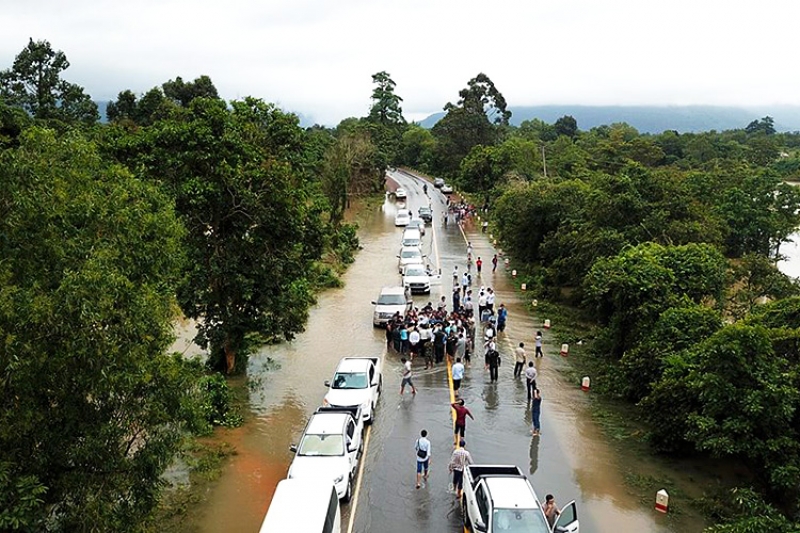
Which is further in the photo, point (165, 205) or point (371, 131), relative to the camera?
point (371, 131)

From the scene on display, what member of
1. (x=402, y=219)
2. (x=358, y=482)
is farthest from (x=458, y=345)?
(x=402, y=219)

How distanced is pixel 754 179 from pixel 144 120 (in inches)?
2219

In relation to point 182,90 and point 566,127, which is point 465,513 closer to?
point 182,90

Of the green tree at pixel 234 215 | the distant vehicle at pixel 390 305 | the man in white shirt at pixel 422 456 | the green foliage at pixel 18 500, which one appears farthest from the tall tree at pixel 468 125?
the green foliage at pixel 18 500

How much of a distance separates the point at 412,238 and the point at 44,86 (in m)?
42.6

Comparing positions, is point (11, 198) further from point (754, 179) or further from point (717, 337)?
point (754, 179)

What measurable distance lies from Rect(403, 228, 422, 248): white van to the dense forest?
11.4ft

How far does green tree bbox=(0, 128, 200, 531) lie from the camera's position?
8398 millimetres

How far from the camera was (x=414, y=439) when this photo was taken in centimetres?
1627

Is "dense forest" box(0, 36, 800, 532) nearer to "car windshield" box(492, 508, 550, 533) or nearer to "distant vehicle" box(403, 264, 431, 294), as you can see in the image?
"car windshield" box(492, 508, 550, 533)

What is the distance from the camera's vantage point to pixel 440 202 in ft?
216

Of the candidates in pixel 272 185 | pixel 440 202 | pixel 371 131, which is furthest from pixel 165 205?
pixel 371 131

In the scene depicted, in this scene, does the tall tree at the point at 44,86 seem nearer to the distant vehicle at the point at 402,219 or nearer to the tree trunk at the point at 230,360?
the distant vehicle at the point at 402,219

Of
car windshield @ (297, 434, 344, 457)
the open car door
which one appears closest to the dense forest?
car windshield @ (297, 434, 344, 457)
